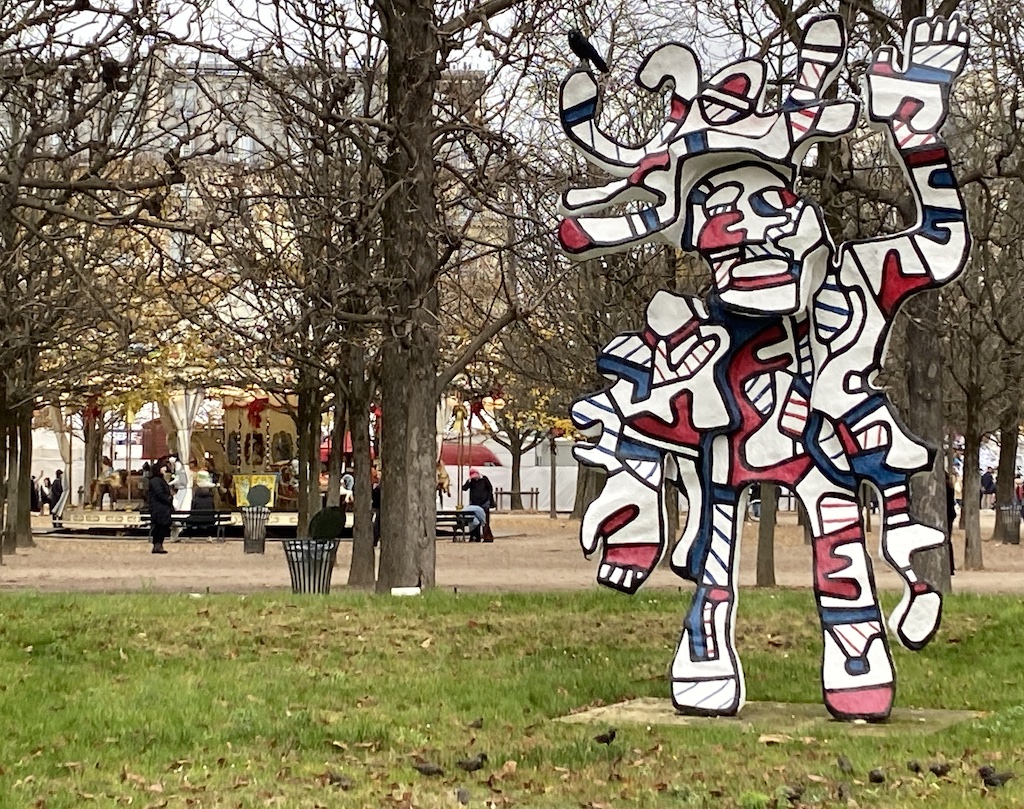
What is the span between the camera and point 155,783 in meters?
6.91

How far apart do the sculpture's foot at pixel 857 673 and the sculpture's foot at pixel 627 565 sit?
1099 mm

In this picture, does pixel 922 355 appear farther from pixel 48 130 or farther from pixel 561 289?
pixel 48 130

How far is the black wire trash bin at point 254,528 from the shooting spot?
28500mm

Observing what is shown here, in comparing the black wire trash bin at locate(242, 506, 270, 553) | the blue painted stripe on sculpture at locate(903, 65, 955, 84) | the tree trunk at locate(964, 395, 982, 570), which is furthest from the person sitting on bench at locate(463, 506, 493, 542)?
the blue painted stripe on sculpture at locate(903, 65, 955, 84)

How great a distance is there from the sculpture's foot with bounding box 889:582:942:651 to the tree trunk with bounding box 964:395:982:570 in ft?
59.8

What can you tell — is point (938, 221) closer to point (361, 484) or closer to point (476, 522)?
point (361, 484)

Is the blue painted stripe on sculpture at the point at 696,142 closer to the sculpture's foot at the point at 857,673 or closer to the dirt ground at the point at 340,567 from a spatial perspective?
the sculpture's foot at the point at 857,673

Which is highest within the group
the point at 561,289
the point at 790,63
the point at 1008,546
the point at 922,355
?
the point at 790,63

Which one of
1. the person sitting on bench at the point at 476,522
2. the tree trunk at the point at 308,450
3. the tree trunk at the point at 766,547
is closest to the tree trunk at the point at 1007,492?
the person sitting on bench at the point at 476,522

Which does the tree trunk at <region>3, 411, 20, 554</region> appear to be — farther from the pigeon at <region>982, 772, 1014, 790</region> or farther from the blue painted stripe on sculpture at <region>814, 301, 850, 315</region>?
the pigeon at <region>982, 772, 1014, 790</region>

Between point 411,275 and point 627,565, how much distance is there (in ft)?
21.5

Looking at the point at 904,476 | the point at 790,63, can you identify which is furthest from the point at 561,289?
the point at 904,476

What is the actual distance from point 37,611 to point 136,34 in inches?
185

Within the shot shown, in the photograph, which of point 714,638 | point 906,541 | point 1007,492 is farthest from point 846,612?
point 1007,492
